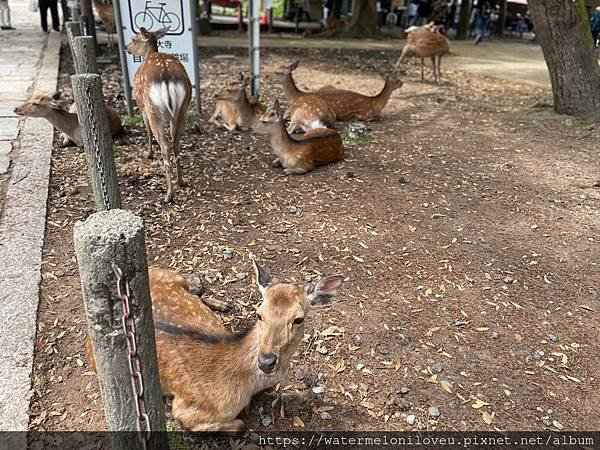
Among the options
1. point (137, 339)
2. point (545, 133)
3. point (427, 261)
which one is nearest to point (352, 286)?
point (427, 261)

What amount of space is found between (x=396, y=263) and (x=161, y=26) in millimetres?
4635

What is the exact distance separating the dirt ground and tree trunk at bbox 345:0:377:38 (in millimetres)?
9751

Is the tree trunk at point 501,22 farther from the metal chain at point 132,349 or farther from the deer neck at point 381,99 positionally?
the metal chain at point 132,349

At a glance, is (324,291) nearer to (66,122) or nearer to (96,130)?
(96,130)

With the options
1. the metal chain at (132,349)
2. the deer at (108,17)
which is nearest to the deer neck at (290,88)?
the deer at (108,17)

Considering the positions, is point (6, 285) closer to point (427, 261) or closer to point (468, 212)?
point (427, 261)

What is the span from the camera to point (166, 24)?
250 inches

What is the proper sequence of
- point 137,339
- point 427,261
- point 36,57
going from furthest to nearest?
1. point 36,57
2. point 427,261
3. point 137,339

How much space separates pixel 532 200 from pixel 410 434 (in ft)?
10.3

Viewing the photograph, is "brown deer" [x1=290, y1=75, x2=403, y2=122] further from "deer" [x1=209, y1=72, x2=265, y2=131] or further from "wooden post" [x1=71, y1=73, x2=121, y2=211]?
"wooden post" [x1=71, y1=73, x2=121, y2=211]

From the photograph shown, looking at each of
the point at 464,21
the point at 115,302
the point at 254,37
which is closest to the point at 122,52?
the point at 254,37

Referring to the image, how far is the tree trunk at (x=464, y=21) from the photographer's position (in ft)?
53.0

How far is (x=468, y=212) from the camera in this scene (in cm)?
443

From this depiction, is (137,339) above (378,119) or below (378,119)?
above
